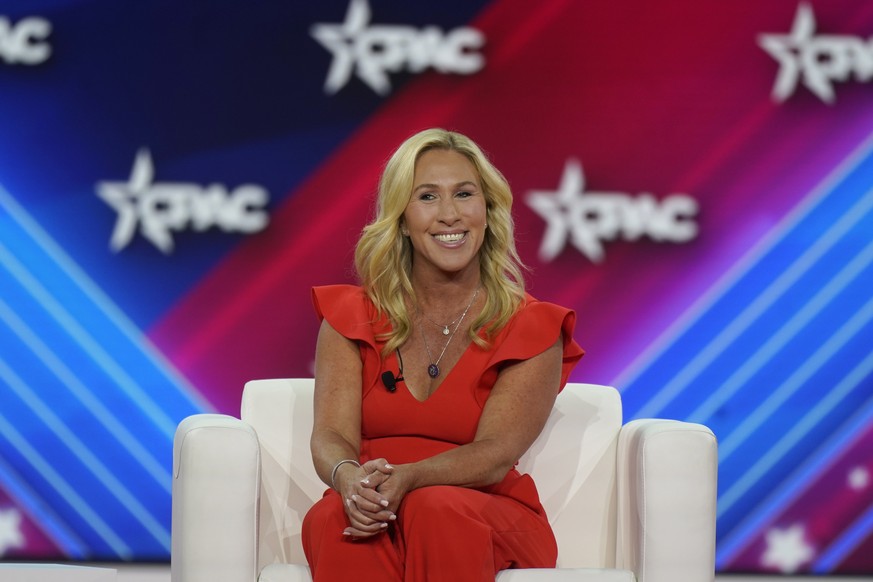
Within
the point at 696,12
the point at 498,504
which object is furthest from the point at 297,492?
the point at 696,12

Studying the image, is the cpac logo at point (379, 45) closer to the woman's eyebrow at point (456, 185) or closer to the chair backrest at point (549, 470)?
the woman's eyebrow at point (456, 185)

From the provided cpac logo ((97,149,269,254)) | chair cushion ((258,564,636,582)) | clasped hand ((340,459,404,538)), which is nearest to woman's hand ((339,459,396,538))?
clasped hand ((340,459,404,538))

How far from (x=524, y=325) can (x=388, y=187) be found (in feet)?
1.51

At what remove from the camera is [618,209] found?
4535mm

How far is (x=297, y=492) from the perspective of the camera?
2961 millimetres

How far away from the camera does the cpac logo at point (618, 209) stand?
453 centimetres

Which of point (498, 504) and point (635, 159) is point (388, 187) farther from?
point (635, 159)

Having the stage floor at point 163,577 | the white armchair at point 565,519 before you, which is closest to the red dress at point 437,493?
the white armchair at point 565,519

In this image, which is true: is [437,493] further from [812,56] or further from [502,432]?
[812,56]

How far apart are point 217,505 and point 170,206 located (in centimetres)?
218

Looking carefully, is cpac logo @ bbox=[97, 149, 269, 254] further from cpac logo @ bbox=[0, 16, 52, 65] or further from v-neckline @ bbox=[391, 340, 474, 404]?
v-neckline @ bbox=[391, 340, 474, 404]

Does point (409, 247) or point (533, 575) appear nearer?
point (533, 575)

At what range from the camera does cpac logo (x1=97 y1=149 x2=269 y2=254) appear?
452 centimetres

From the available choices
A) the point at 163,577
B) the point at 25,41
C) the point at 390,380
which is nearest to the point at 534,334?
the point at 390,380
